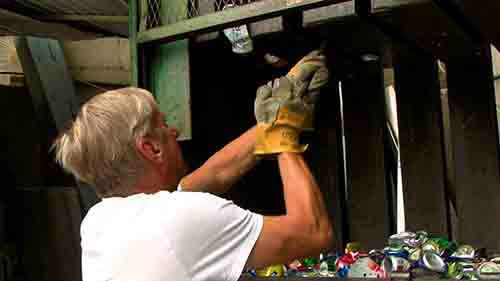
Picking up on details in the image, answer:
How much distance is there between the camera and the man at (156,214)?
157 cm

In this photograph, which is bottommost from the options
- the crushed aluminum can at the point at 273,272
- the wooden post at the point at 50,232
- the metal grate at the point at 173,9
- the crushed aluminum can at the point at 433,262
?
the wooden post at the point at 50,232

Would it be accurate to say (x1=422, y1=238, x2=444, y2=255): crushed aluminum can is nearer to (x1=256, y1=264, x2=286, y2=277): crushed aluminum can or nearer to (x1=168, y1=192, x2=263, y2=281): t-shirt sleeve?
(x1=256, y1=264, x2=286, y2=277): crushed aluminum can

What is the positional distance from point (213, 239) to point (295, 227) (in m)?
0.24

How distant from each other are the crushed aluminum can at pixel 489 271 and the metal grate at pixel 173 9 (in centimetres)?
138

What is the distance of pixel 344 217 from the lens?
343 cm

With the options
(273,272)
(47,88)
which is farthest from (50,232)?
(273,272)

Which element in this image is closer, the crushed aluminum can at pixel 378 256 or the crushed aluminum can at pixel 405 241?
the crushed aluminum can at pixel 378 256

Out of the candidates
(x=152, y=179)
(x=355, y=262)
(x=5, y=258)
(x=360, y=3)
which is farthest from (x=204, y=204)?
(x=5, y=258)

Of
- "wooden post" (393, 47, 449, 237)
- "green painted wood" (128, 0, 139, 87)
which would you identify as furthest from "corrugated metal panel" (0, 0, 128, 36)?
"wooden post" (393, 47, 449, 237)

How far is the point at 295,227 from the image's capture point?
169 cm

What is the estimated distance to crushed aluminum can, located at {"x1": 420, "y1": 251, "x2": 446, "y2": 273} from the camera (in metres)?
2.14

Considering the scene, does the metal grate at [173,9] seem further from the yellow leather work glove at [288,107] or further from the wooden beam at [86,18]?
the wooden beam at [86,18]

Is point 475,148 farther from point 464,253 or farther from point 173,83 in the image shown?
point 173,83

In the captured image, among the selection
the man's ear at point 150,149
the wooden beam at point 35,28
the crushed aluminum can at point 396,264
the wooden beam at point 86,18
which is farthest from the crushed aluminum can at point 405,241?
the wooden beam at point 35,28
